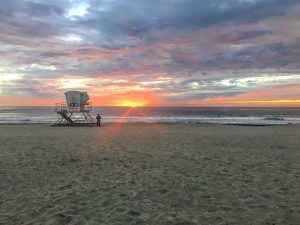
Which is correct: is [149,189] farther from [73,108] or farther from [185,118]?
[185,118]

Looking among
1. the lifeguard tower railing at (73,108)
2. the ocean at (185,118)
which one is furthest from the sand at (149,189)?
the ocean at (185,118)

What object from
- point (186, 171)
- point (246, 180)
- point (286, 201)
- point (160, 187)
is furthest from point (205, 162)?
point (286, 201)

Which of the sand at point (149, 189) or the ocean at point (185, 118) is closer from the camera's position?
the sand at point (149, 189)

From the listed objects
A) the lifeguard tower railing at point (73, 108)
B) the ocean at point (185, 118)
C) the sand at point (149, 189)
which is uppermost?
the lifeguard tower railing at point (73, 108)

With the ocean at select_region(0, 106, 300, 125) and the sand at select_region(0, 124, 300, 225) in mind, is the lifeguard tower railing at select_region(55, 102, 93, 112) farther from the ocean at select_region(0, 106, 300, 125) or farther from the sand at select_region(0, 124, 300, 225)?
the sand at select_region(0, 124, 300, 225)

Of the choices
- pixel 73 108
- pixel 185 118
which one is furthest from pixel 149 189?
pixel 185 118

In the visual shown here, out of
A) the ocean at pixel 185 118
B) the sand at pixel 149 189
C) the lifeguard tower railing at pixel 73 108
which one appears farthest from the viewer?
the ocean at pixel 185 118

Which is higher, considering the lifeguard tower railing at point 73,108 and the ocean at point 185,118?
the lifeguard tower railing at point 73,108

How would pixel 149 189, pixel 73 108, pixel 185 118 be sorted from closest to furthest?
1. pixel 149 189
2. pixel 73 108
3. pixel 185 118

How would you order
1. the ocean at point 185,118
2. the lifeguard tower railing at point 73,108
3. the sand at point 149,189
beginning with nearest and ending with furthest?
the sand at point 149,189, the lifeguard tower railing at point 73,108, the ocean at point 185,118

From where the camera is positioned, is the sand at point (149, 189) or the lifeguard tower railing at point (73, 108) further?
the lifeguard tower railing at point (73, 108)

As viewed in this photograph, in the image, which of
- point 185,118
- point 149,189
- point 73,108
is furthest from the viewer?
point 185,118

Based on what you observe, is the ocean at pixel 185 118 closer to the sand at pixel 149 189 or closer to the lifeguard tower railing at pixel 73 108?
the lifeguard tower railing at pixel 73 108

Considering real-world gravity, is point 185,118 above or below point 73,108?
below
